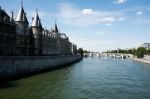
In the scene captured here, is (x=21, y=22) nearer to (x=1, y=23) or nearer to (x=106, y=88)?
(x=1, y=23)

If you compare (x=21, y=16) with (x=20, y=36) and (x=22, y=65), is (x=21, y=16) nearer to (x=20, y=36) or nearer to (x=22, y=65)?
(x=20, y=36)

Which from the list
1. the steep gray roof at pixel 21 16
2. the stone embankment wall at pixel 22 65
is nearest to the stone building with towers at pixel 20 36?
the steep gray roof at pixel 21 16

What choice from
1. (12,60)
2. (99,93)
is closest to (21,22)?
(12,60)

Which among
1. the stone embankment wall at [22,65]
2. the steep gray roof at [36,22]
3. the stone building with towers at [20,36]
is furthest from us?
the steep gray roof at [36,22]

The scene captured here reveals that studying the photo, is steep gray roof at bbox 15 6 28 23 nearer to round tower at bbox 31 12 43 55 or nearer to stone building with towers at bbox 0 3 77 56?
stone building with towers at bbox 0 3 77 56

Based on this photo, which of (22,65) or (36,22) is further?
(36,22)

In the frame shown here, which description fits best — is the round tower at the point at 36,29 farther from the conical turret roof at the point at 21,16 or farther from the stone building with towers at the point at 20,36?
the conical turret roof at the point at 21,16

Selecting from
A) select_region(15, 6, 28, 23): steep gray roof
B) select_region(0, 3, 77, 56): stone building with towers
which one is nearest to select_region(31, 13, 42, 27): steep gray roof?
select_region(0, 3, 77, 56): stone building with towers

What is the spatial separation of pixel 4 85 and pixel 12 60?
719cm

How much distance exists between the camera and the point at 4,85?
29.9 metres

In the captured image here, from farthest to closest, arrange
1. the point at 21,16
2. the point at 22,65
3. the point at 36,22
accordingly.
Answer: the point at 36,22 → the point at 21,16 → the point at 22,65

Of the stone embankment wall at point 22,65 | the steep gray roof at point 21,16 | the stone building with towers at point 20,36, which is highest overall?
the steep gray roof at point 21,16

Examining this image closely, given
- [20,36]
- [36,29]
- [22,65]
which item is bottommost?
[22,65]

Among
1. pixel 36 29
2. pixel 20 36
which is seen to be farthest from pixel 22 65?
pixel 36 29
